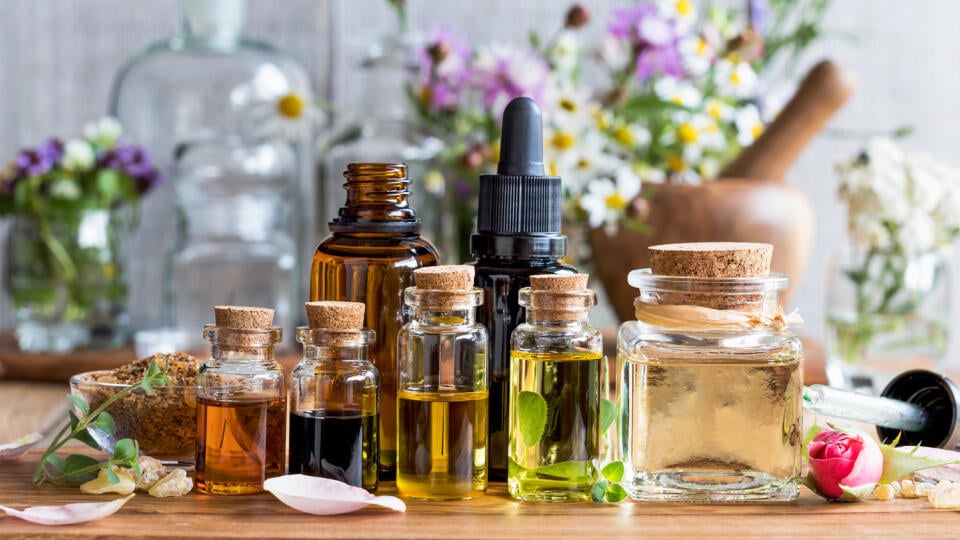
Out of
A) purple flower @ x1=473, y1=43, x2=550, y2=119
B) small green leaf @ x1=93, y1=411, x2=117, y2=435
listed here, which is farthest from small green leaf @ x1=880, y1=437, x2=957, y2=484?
purple flower @ x1=473, y1=43, x2=550, y2=119

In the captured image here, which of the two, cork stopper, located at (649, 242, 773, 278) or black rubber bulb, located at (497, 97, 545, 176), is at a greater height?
black rubber bulb, located at (497, 97, 545, 176)

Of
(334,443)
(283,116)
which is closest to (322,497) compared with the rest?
(334,443)

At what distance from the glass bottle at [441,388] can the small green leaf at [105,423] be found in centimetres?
18

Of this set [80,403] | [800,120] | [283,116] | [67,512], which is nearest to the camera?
[67,512]

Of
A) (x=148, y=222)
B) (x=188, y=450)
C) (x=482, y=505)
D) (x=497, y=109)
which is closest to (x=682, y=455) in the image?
(x=482, y=505)

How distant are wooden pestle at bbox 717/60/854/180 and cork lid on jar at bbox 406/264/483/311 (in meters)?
0.67

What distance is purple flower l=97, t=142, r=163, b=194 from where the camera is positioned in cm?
142

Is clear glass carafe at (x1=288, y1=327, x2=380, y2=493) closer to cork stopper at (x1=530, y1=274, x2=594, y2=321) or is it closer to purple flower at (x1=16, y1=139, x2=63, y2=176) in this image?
cork stopper at (x1=530, y1=274, x2=594, y2=321)

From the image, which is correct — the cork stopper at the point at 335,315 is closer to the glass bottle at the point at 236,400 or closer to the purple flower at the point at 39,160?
the glass bottle at the point at 236,400

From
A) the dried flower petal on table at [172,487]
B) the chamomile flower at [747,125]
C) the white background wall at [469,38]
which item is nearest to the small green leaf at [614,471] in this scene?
the dried flower petal on table at [172,487]

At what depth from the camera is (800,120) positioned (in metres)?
1.19

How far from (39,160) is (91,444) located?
2.56 feet

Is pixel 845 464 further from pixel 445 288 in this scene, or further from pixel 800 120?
pixel 800 120

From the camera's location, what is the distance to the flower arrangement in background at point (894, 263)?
1.27m
